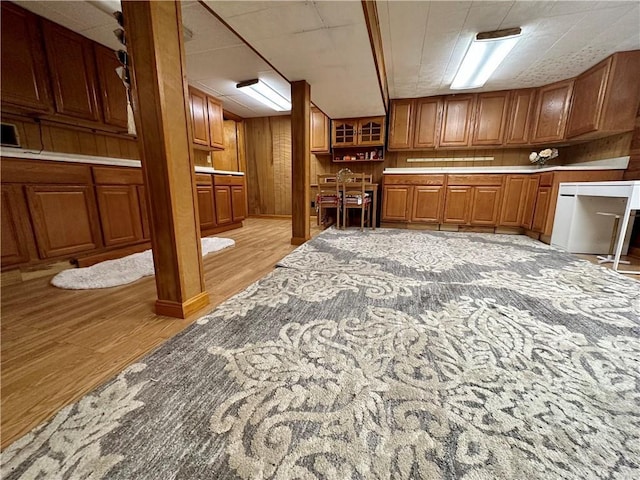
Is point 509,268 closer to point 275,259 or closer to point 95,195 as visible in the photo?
point 275,259

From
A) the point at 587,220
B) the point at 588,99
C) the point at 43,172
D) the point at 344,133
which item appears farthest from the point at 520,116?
the point at 43,172

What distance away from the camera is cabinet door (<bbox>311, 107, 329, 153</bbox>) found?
4.84 meters

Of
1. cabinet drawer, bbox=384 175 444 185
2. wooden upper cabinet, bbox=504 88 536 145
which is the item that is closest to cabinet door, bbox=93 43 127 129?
cabinet drawer, bbox=384 175 444 185

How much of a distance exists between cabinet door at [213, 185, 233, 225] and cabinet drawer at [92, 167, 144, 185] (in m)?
1.23

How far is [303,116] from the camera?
10.0ft

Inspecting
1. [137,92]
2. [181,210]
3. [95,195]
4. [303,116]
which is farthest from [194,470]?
[303,116]

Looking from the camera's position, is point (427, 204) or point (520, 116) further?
point (427, 204)

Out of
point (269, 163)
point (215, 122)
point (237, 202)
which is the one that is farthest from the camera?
point (269, 163)

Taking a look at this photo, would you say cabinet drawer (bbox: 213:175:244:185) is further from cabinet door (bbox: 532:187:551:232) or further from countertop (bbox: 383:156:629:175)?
cabinet door (bbox: 532:187:551:232)

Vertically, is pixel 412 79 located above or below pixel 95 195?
above

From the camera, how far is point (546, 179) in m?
3.32

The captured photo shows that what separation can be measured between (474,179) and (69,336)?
4867mm

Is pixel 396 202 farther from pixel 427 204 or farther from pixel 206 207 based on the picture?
pixel 206 207

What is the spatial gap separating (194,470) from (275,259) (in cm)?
200
